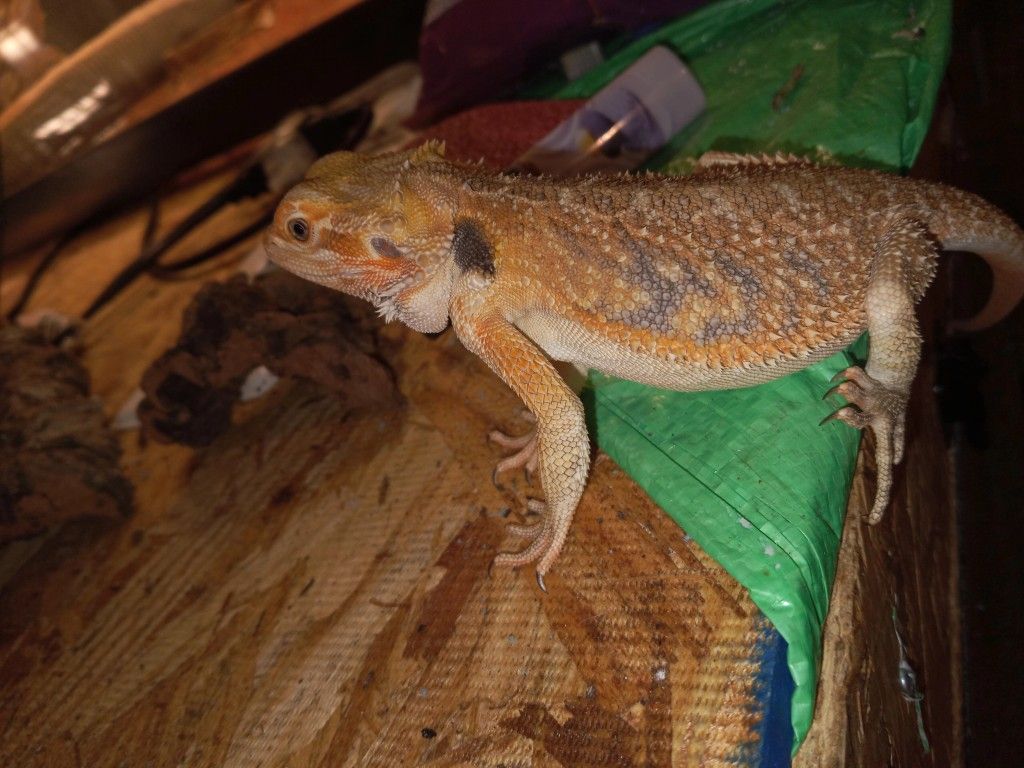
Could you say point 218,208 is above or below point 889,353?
above

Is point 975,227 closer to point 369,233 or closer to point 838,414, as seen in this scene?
point 838,414

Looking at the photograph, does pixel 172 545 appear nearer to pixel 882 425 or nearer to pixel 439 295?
pixel 439 295

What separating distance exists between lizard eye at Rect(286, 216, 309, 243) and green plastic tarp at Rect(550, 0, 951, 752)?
116cm

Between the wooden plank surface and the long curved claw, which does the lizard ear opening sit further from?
the long curved claw

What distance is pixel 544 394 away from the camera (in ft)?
5.74

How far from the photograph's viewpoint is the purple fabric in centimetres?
334

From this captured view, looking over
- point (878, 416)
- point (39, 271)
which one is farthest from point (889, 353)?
point (39, 271)

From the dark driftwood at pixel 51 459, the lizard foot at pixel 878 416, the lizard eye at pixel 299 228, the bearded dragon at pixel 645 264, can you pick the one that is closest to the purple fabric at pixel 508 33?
the bearded dragon at pixel 645 264

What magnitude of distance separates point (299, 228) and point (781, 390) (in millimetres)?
1594

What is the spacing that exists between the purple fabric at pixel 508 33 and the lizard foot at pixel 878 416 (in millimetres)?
2613

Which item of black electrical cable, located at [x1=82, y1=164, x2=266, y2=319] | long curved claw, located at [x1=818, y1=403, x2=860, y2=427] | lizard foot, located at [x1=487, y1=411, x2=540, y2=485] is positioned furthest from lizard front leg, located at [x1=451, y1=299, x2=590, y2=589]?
black electrical cable, located at [x1=82, y1=164, x2=266, y2=319]

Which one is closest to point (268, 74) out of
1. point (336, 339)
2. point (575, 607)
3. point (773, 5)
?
point (336, 339)

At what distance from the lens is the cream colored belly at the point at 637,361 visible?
176cm

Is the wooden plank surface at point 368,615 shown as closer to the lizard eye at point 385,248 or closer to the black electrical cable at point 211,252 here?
the lizard eye at point 385,248
